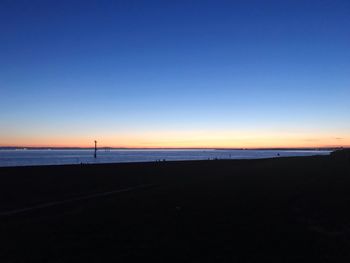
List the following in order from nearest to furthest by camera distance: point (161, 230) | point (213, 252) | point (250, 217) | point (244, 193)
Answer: point (213, 252) < point (161, 230) < point (250, 217) < point (244, 193)

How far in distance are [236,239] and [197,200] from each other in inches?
351

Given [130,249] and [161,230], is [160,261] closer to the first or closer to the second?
[130,249]

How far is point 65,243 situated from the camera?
481 inches

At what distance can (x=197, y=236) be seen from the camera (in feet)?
43.4

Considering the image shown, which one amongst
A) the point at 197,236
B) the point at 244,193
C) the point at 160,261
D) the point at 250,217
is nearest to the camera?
the point at 160,261

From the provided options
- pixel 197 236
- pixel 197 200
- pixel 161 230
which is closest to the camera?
pixel 197 236

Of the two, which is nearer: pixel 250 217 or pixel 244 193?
pixel 250 217

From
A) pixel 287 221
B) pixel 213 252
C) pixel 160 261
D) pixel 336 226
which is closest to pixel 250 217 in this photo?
pixel 287 221

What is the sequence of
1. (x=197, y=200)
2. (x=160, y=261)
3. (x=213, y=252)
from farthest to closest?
1. (x=197, y=200)
2. (x=213, y=252)
3. (x=160, y=261)

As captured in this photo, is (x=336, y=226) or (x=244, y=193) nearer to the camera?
(x=336, y=226)

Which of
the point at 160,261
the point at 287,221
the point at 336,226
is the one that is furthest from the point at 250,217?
the point at 160,261

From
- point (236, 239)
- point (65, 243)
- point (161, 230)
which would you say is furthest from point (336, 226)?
point (65, 243)

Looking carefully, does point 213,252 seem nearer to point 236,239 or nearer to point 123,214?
point 236,239

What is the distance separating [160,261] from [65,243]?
307 cm
